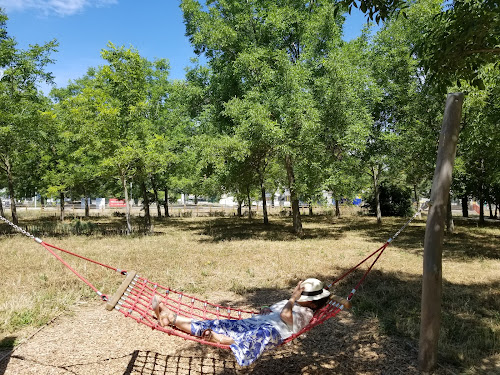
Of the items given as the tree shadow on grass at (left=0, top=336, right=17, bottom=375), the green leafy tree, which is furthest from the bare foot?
the green leafy tree

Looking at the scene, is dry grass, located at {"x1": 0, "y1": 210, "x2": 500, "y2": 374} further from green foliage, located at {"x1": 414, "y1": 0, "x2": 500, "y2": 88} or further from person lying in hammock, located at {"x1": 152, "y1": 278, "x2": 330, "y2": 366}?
green foliage, located at {"x1": 414, "y1": 0, "x2": 500, "y2": 88}

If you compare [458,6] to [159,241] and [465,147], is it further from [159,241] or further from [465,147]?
[159,241]

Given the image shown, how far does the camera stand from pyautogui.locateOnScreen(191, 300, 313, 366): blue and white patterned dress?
3324mm

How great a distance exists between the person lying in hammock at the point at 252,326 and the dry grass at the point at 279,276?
183 centimetres

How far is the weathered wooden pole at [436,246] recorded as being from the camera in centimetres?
384

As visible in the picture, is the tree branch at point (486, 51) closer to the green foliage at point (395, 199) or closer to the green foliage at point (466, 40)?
the green foliage at point (466, 40)

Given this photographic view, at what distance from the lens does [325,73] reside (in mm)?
14555

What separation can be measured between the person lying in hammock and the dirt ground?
765 millimetres

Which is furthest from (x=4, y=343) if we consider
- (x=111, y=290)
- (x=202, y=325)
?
(x=202, y=325)

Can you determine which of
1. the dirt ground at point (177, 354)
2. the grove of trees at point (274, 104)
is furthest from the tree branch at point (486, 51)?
the grove of trees at point (274, 104)

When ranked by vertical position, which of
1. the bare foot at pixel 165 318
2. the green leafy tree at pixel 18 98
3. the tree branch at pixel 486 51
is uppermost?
the green leafy tree at pixel 18 98

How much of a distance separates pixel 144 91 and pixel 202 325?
14686 mm

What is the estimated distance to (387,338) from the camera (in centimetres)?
479

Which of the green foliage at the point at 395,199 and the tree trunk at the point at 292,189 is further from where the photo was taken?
the green foliage at the point at 395,199
